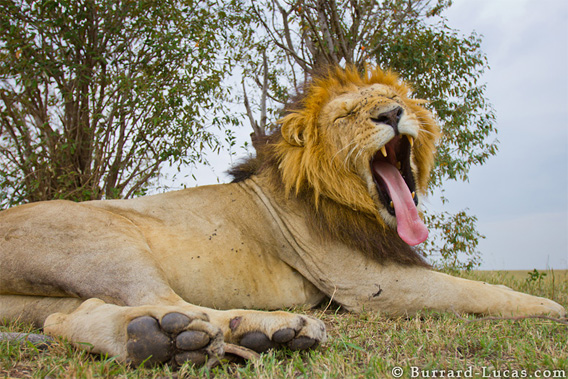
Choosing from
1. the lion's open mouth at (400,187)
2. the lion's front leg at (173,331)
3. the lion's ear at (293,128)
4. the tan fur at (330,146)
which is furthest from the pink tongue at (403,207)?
the lion's front leg at (173,331)

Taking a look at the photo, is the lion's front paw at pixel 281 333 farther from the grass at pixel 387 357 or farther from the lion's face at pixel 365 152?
the lion's face at pixel 365 152

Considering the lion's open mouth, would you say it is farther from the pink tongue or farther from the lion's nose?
the lion's nose

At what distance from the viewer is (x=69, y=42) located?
623 centimetres

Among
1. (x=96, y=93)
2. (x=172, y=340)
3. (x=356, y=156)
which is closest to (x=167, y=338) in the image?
(x=172, y=340)

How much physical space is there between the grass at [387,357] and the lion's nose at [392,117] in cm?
123

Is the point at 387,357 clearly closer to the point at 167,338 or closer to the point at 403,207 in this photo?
the point at 167,338

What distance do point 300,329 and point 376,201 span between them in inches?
58.1

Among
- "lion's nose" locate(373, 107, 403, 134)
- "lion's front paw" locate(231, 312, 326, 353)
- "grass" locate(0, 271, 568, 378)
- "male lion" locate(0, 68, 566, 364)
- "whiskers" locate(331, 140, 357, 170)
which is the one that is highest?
"lion's nose" locate(373, 107, 403, 134)

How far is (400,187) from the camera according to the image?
3398 millimetres

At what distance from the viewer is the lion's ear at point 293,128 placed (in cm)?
347

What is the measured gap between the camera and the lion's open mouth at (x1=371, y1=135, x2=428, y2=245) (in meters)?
3.24

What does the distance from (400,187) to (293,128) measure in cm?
84

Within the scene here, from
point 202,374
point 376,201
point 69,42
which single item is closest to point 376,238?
point 376,201

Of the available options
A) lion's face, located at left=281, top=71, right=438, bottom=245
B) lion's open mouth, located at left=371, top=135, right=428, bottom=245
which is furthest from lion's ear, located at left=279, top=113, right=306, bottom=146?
lion's open mouth, located at left=371, top=135, right=428, bottom=245
